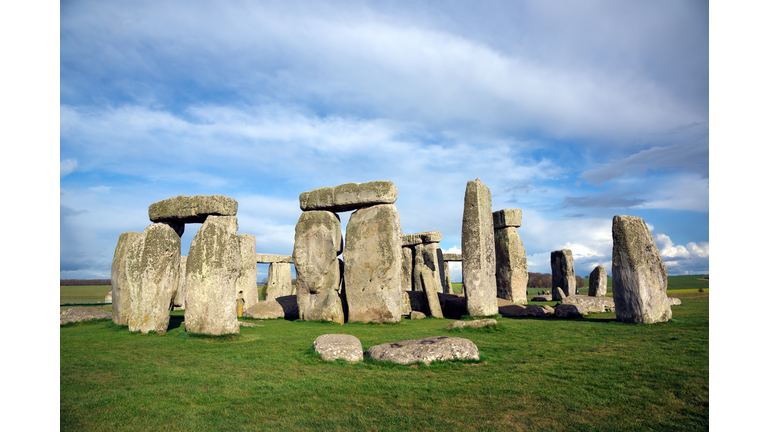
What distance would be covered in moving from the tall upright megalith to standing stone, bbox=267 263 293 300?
12.3 meters

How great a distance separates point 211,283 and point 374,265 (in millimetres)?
4606

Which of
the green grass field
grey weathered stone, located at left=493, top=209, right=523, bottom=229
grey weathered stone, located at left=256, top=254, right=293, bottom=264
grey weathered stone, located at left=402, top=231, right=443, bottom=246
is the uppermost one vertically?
Answer: grey weathered stone, located at left=493, top=209, right=523, bottom=229

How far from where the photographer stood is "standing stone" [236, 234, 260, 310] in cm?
1642

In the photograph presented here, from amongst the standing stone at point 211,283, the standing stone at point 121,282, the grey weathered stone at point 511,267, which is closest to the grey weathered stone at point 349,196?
the standing stone at point 211,283

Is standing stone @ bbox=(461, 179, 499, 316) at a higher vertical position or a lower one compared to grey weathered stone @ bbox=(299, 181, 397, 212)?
lower

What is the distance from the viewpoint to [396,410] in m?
3.94

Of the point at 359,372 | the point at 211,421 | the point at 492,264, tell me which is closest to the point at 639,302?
the point at 492,264

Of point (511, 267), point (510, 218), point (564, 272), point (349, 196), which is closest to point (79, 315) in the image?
point (349, 196)

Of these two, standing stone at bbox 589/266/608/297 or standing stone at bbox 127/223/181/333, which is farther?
standing stone at bbox 589/266/608/297

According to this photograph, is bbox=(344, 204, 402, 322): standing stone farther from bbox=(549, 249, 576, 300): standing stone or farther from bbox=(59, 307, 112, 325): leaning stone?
bbox=(549, 249, 576, 300): standing stone

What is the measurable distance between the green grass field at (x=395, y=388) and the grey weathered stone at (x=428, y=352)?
0.14 meters

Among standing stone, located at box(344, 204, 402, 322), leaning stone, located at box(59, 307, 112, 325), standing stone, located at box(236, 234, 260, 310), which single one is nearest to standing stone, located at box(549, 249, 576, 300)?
standing stone, located at box(344, 204, 402, 322)

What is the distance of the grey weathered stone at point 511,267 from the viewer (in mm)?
17000

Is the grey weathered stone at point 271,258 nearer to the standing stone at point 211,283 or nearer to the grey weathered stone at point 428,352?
the standing stone at point 211,283
